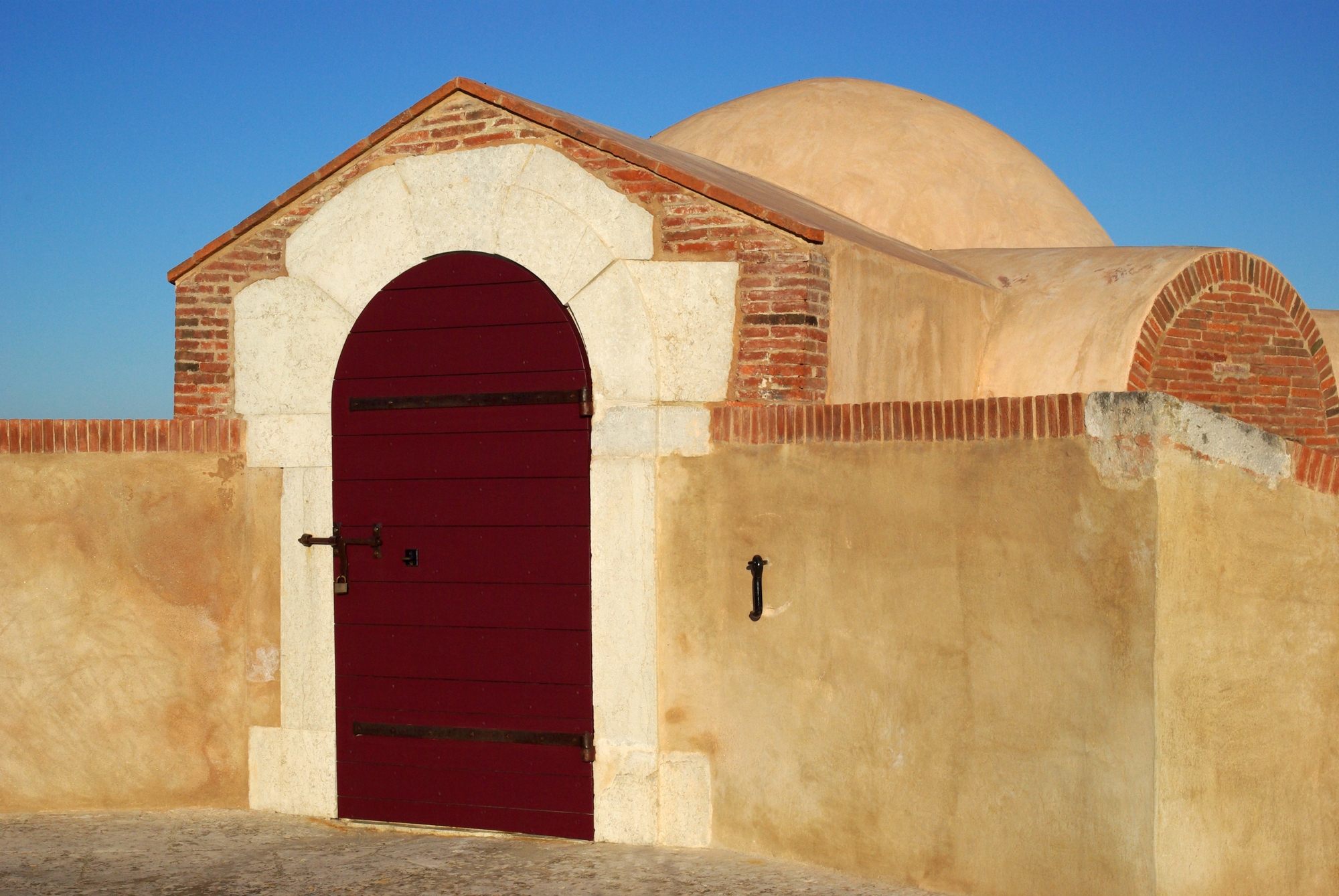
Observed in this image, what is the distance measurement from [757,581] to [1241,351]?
416cm

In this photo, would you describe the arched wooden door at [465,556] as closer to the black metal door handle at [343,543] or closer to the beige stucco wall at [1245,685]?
the black metal door handle at [343,543]

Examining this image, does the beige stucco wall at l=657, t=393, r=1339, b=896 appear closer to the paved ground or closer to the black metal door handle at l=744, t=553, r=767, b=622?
the black metal door handle at l=744, t=553, r=767, b=622

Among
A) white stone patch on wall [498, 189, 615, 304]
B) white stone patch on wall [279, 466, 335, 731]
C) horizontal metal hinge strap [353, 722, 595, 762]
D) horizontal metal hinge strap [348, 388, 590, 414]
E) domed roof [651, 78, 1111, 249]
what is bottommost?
horizontal metal hinge strap [353, 722, 595, 762]

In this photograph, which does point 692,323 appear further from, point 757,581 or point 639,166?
point 757,581

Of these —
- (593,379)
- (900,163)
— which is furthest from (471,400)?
→ (900,163)

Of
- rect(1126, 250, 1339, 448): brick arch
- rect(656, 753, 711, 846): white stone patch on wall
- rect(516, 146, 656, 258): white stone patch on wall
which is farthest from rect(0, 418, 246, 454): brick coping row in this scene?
rect(1126, 250, 1339, 448): brick arch

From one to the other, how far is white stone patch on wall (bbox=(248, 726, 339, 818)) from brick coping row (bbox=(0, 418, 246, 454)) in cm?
156

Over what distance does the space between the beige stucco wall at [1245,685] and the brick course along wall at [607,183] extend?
6.32ft

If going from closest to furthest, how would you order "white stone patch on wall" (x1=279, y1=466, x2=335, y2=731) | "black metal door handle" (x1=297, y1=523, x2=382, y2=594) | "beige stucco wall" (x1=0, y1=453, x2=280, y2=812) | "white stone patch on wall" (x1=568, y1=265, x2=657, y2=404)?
"white stone patch on wall" (x1=568, y1=265, x2=657, y2=404) < "black metal door handle" (x1=297, y1=523, x2=382, y2=594) < "white stone patch on wall" (x1=279, y1=466, x2=335, y2=731) < "beige stucco wall" (x1=0, y1=453, x2=280, y2=812)

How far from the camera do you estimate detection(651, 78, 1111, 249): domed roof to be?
414 inches

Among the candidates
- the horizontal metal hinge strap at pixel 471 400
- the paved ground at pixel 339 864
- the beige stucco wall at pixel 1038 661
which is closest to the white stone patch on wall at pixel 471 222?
the horizontal metal hinge strap at pixel 471 400

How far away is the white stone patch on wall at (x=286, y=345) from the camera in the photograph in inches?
274

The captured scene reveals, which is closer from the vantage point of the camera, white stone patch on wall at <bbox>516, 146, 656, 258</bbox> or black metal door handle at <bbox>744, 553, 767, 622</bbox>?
black metal door handle at <bbox>744, 553, 767, 622</bbox>

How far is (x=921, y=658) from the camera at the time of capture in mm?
5594
